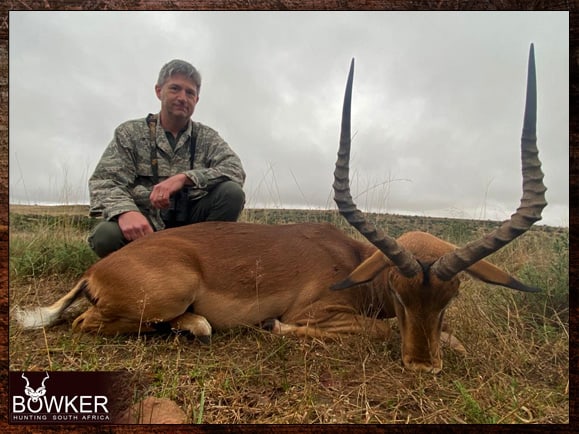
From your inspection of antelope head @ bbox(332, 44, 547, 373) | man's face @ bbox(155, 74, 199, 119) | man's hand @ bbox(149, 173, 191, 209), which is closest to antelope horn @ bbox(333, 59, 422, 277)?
antelope head @ bbox(332, 44, 547, 373)

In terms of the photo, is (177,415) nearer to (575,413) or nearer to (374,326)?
(374,326)

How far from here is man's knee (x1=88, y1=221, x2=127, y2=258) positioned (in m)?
3.90

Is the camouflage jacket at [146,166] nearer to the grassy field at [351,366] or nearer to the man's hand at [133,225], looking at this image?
the man's hand at [133,225]

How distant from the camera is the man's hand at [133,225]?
3.71 metres

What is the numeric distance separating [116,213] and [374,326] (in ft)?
7.60

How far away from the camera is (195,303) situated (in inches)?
132

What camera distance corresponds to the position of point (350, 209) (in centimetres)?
237

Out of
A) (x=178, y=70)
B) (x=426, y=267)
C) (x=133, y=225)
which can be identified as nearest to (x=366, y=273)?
(x=426, y=267)

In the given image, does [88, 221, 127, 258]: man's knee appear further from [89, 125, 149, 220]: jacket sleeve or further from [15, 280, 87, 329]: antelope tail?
[15, 280, 87, 329]: antelope tail

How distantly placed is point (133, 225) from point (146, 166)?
2.77 ft

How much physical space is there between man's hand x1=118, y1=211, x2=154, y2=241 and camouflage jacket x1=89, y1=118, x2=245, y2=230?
0.10 m

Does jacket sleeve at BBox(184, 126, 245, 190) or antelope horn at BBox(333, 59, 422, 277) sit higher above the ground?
jacket sleeve at BBox(184, 126, 245, 190)

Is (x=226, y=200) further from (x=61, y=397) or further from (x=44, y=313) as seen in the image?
(x=61, y=397)

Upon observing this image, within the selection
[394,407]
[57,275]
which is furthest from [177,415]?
[57,275]
